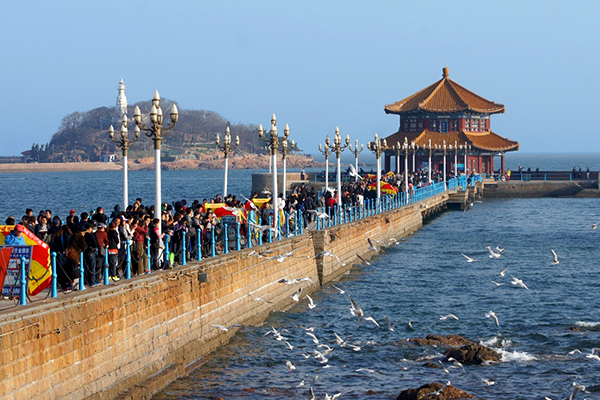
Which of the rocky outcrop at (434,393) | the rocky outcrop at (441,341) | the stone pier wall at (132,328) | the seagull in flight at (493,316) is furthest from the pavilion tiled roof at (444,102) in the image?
the rocky outcrop at (434,393)

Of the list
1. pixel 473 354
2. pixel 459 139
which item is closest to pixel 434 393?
pixel 473 354

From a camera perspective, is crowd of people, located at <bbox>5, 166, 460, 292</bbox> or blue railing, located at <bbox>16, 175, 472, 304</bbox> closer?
crowd of people, located at <bbox>5, 166, 460, 292</bbox>

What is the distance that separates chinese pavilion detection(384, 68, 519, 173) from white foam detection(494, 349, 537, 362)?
228ft

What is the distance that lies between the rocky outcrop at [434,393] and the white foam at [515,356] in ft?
12.1

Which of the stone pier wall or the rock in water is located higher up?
the stone pier wall

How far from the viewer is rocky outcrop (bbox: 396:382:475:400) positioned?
18391 mm

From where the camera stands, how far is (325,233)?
104ft

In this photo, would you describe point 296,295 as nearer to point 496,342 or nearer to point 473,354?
point 496,342

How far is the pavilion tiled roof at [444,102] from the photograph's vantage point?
317 feet

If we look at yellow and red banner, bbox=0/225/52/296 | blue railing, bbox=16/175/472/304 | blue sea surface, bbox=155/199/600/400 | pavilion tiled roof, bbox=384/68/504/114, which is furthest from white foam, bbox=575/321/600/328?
pavilion tiled roof, bbox=384/68/504/114

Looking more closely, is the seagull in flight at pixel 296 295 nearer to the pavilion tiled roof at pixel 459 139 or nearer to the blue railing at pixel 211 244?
the blue railing at pixel 211 244

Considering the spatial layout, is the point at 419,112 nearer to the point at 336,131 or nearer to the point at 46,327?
the point at 336,131

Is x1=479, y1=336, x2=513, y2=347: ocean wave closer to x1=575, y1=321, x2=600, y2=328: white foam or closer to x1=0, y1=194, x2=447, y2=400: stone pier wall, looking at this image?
x1=575, y1=321, x2=600, y2=328: white foam

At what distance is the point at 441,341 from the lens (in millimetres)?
23734
